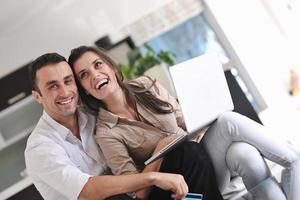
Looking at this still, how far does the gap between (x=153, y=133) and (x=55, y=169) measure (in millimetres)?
330

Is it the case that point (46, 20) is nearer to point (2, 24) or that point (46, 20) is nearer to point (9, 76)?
point (2, 24)

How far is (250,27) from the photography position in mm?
2832

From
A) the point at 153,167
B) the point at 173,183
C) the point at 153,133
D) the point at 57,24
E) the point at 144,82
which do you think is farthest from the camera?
the point at 57,24

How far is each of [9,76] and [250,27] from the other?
180 cm

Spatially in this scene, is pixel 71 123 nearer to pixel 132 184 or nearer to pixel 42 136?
pixel 42 136

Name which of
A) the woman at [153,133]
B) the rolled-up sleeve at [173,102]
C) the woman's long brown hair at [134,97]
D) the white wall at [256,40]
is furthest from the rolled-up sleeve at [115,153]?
the white wall at [256,40]

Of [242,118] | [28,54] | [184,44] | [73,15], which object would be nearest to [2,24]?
[28,54]

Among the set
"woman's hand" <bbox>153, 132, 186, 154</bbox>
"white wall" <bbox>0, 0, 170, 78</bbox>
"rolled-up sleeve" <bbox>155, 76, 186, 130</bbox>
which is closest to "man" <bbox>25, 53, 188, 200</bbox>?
"woman's hand" <bbox>153, 132, 186, 154</bbox>

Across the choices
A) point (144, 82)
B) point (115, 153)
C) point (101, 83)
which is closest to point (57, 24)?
point (144, 82)

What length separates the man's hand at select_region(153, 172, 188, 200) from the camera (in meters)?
0.96

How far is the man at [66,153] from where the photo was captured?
3.19 feet

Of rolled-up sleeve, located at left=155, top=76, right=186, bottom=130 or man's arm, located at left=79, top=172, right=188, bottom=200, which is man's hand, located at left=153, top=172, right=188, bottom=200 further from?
rolled-up sleeve, located at left=155, top=76, right=186, bottom=130

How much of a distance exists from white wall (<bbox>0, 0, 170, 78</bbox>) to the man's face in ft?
5.16

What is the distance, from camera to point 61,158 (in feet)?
3.36
